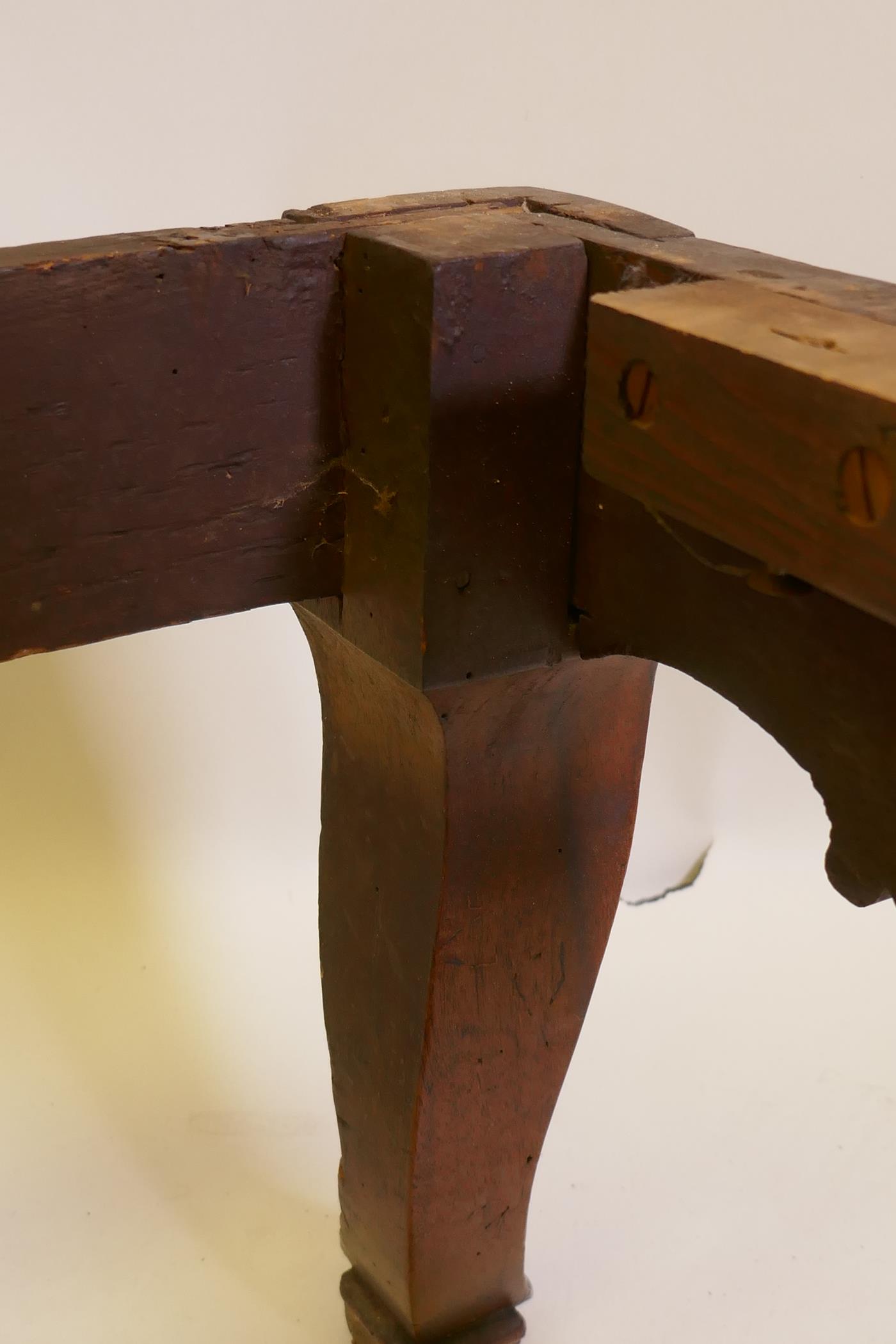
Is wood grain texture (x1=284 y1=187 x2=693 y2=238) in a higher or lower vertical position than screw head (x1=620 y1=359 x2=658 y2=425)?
higher

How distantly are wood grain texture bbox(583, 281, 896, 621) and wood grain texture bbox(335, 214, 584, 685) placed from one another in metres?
0.09

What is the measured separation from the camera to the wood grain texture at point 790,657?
31.6 inches

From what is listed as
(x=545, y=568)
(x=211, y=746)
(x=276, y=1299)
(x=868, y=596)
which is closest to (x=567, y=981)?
(x=545, y=568)

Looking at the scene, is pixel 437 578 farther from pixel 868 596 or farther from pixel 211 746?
pixel 211 746

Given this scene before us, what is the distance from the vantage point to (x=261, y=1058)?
1.87 m

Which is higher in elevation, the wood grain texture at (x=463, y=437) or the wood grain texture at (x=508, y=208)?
the wood grain texture at (x=508, y=208)

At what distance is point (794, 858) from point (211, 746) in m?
0.83

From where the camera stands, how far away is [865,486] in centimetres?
68

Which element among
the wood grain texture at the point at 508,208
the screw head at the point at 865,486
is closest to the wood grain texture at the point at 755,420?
the screw head at the point at 865,486

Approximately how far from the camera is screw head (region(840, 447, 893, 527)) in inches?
26.3

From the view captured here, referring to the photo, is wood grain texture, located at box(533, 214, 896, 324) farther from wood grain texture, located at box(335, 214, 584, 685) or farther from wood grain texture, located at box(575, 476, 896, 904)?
wood grain texture, located at box(575, 476, 896, 904)

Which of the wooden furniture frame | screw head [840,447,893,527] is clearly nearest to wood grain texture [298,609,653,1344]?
the wooden furniture frame

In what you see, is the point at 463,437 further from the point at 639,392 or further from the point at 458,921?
the point at 458,921

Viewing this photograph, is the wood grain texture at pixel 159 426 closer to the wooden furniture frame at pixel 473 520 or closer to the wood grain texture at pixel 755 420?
the wooden furniture frame at pixel 473 520
